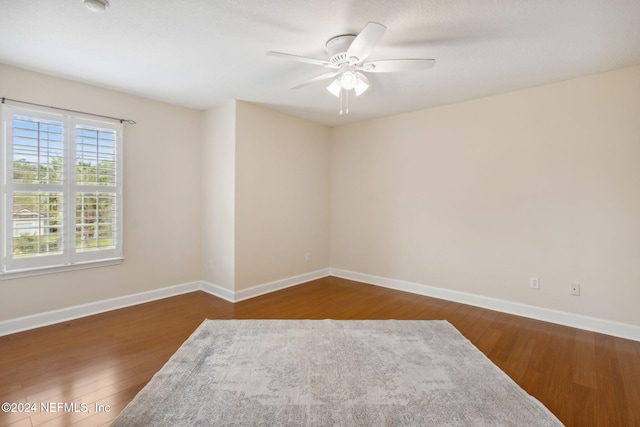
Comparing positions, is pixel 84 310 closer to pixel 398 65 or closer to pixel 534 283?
pixel 398 65

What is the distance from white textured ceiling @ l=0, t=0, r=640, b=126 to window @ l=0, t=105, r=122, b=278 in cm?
55

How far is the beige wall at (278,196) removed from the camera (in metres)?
3.85

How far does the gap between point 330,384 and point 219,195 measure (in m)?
2.80

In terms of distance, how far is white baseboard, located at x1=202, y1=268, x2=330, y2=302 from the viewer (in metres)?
3.80

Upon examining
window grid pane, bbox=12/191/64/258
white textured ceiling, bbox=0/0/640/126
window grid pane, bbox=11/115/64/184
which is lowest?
window grid pane, bbox=12/191/64/258

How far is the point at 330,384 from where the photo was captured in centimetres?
200

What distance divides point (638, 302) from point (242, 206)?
4.19 m

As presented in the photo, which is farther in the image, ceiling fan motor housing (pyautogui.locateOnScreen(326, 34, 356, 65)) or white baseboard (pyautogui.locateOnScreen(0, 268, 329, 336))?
white baseboard (pyautogui.locateOnScreen(0, 268, 329, 336))

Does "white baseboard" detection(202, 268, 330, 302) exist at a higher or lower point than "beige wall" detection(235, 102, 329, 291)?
lower

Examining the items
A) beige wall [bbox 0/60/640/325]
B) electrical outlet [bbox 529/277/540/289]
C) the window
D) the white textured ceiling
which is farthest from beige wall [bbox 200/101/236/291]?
electrical outlet [bbox 529/277/540/289]

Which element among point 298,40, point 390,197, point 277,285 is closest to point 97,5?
point 298,40

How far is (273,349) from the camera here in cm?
248

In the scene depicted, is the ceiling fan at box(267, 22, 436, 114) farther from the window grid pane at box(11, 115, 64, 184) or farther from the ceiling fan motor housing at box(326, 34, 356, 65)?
the window grid pane at box(11, 115, 64, 184)

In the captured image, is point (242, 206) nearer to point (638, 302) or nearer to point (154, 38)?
point (154, 38)
